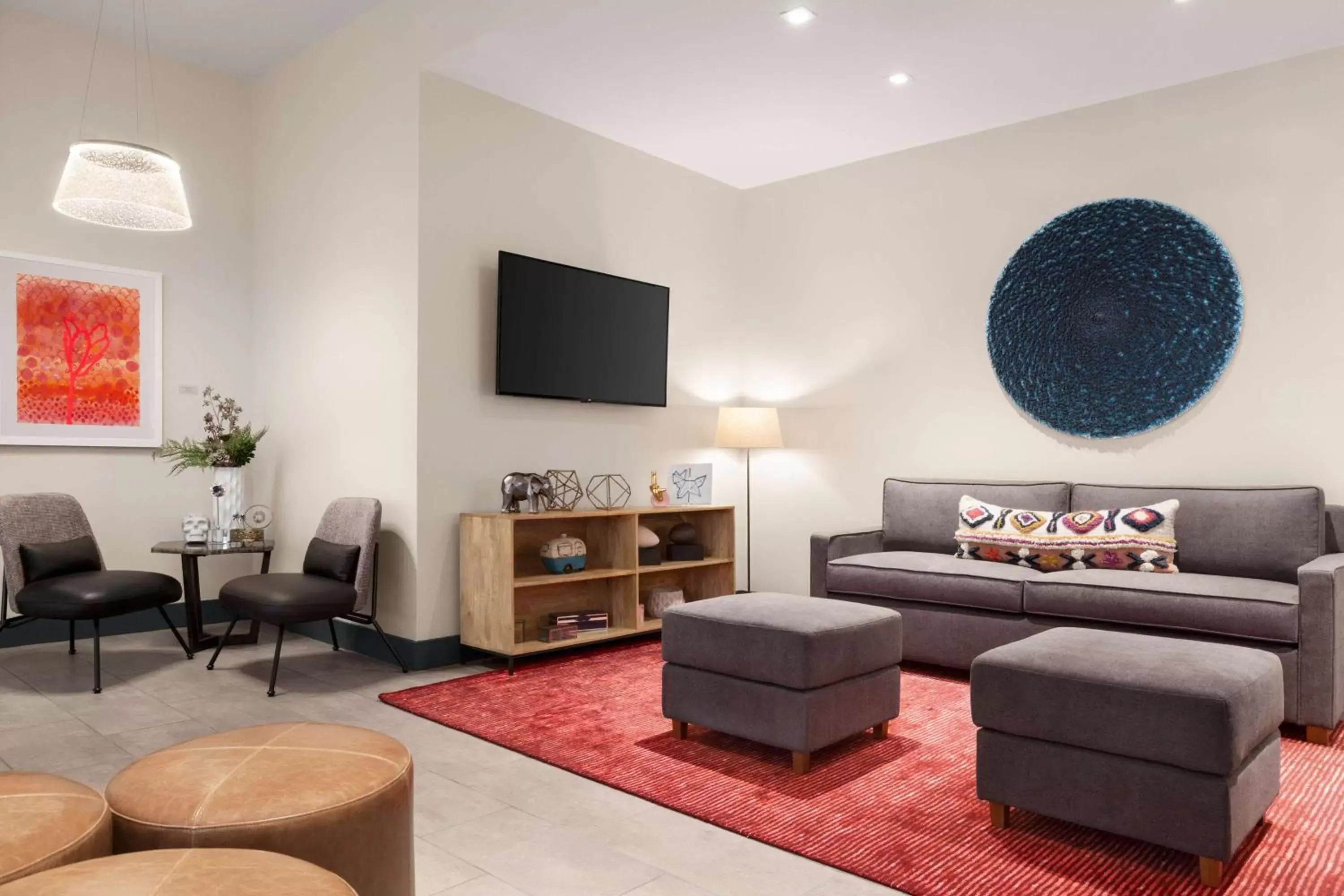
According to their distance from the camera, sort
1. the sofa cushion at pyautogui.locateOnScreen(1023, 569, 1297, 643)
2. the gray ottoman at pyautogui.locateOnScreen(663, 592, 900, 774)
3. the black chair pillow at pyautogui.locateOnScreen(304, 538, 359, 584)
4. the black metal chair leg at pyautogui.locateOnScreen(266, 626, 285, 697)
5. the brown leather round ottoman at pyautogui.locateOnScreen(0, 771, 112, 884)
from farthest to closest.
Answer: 1. the black chair pillow at pyautogui.locateOnScreen(304, 538, 359, 584)
2. the black metal chair leg at pyautogui.locateOnScreen(266, 626, 285, 697)
3. the sofa cushion at pyautogui.locateOnScreen(1023, 569, 1297, 643)
4. the gray ottoman at pyautogui.locateOnScreen(663, 592, 900, 774)
5. the brown leather round ottoman at pyautogui.locateOnScreen(0, 771, 112, 884)

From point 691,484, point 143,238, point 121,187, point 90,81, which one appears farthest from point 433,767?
point 90,81

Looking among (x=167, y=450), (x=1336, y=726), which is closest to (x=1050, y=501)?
(x=1336, y=726)

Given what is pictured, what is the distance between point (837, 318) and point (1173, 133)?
75.5 inches

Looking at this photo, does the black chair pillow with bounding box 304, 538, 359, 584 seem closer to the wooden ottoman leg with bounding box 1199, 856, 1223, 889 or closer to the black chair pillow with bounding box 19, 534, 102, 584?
the black chair pillow with bounding box 19, 534, 102, 584

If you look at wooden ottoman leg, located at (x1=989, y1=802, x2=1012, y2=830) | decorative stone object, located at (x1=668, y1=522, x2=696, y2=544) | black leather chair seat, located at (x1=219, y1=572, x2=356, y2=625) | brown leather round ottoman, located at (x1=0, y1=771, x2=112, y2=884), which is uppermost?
decorative stone object, located at (x1=668, y1=522, x2=696, y2=544)

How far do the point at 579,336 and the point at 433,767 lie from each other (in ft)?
7.96

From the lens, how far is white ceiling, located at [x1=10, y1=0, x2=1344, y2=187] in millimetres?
3549

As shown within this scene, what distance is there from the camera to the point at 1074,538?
3916mm

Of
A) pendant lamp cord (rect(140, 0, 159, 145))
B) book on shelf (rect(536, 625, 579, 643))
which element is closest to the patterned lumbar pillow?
book on shelf (rect(536, 625, 579, 643))

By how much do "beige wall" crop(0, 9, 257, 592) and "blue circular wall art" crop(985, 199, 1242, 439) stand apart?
421cm

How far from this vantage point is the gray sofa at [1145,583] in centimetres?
307

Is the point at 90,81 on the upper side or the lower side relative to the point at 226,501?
upper

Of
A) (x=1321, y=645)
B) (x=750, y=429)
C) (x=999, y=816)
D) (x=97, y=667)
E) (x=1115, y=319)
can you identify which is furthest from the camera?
(x=750, y=429)

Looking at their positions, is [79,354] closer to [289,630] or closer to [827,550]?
[289,630]
